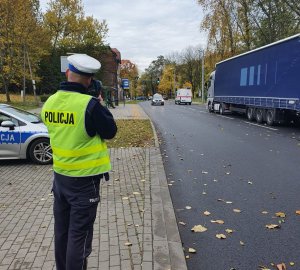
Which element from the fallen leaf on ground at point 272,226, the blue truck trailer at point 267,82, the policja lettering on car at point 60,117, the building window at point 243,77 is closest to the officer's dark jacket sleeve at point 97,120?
the policja lettering on car at point 60,117

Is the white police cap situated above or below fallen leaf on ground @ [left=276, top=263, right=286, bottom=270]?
above

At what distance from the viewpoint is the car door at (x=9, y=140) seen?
8.98m

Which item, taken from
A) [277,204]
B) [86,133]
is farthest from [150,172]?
[86,133]

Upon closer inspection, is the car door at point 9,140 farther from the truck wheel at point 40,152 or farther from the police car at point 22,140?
the truck wheel at point 40,152

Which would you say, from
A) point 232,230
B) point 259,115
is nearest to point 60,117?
point 232,230

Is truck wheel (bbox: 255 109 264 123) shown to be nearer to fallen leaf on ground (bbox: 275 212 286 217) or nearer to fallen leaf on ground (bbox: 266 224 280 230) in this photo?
fallen leaf on ground (bbox: 275 212 286 217)

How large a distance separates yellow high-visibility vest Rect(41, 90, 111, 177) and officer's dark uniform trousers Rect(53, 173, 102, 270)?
9 centimetres

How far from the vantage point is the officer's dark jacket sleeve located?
2.97m

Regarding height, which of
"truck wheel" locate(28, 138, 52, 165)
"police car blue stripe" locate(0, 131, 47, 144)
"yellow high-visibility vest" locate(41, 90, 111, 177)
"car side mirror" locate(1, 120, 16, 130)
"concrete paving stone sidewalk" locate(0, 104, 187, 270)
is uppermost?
"yellow high-visibility vest" locate(41, 90, 111, 177)

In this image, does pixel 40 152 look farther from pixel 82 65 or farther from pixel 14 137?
pixel 82 65

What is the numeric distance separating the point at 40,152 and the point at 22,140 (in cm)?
48

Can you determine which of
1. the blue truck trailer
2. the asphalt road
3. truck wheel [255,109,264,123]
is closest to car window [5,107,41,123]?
the asphalt road

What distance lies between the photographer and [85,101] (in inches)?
117

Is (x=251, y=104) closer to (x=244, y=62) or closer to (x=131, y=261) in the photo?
(x=244, y=62)
